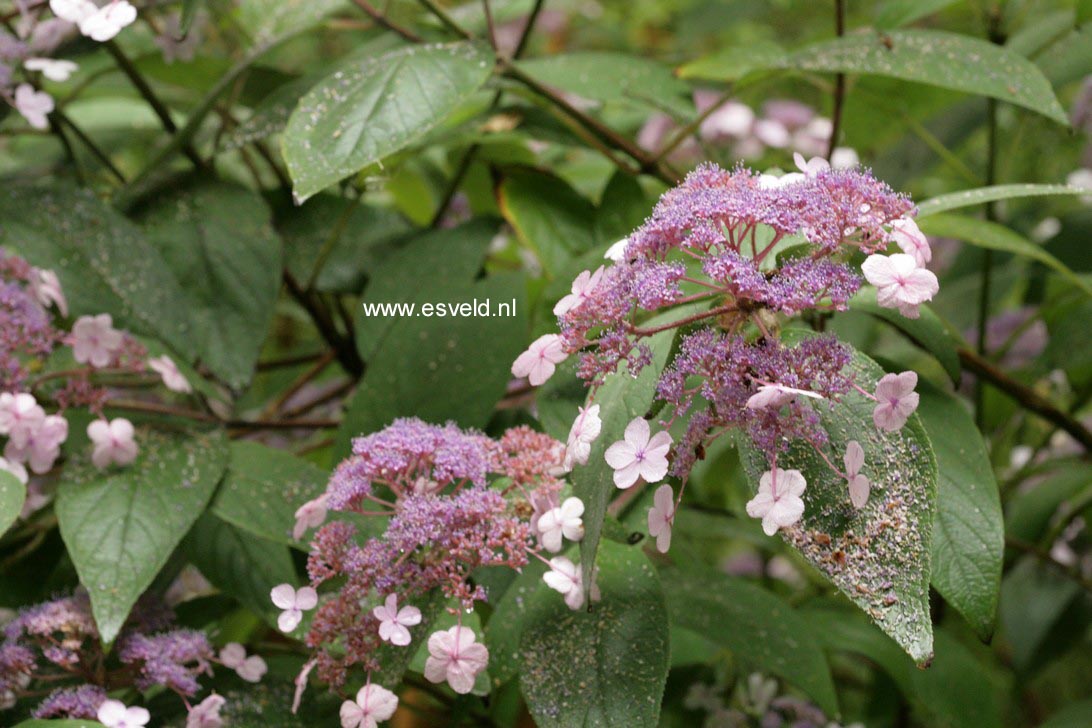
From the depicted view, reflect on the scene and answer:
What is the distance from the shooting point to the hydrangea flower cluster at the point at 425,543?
58cm

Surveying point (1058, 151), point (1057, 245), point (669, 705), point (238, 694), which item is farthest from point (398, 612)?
point (1058, 151)

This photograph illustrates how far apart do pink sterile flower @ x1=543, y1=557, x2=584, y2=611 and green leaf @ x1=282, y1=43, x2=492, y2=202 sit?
0.28 meters

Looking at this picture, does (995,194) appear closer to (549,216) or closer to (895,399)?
(895,399)

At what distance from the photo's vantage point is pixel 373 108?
768mm

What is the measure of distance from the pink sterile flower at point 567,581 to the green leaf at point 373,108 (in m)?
0.28

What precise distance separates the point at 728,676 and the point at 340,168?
0.58 metres

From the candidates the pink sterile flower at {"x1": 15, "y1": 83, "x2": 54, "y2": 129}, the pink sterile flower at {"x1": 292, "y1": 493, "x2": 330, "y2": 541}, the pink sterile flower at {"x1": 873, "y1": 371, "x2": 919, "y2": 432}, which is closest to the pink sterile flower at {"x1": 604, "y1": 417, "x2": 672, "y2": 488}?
the pink sterile flower at {"x1": 873, "y1": 371, "x2": 919, "y2": 432}

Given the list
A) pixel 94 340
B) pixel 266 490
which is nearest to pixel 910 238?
pixel 266 490

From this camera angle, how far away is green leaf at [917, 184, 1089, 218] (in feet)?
2.07

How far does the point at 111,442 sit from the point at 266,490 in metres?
0.12

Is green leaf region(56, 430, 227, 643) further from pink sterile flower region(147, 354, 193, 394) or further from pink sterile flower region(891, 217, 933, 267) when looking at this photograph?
pink sterile flower region(891, 217, 933, 267)

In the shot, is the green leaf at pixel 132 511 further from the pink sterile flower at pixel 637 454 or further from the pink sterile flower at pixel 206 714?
the pink sterile flower at pixel 637 454

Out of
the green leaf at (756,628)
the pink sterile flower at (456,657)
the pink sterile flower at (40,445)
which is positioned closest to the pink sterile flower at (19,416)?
the pink sterile flower at (40,445)

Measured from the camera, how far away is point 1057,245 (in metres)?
1.22
